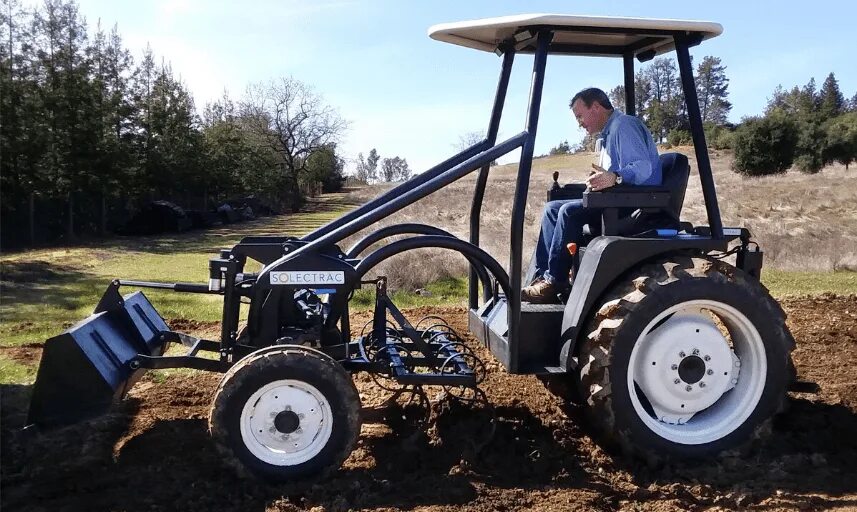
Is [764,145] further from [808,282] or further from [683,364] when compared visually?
[683,364]

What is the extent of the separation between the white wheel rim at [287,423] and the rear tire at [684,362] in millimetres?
1493

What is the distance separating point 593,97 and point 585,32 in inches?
16.1

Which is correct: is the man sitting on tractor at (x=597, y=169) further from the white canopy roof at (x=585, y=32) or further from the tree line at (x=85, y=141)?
the tree line at (x=85, y=141)

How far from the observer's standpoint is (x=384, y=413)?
177 inches

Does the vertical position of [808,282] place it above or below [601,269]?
below

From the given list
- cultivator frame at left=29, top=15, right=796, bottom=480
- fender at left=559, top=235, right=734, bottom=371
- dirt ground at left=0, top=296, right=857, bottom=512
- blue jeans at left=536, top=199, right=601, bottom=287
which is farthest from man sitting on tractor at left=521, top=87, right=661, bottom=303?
dirt ground at left=0, top=296, right=857, bottom=512

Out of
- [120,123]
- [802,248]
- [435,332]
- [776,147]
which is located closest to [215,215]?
[120,123]

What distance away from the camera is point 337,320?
171 inches

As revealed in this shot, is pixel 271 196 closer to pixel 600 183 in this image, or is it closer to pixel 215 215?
pixel 215 215

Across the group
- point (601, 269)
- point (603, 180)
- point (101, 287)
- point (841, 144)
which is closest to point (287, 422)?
point (601, 269)

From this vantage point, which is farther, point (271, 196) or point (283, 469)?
point (271, 196)

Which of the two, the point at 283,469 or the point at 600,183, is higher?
the point at 600,183

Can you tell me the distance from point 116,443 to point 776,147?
137 feet

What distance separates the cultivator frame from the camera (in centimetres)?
383
